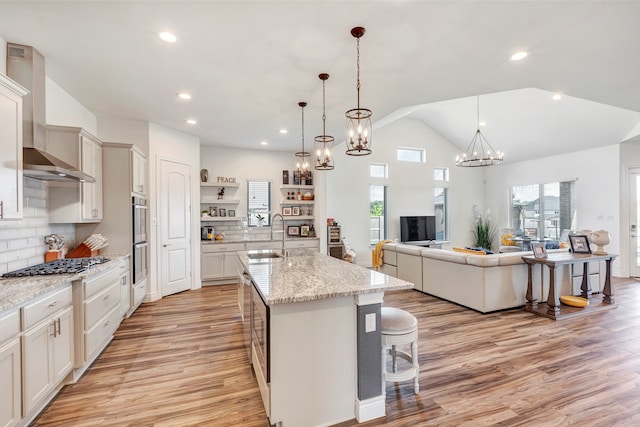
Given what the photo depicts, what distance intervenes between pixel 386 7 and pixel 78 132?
3.24 metres

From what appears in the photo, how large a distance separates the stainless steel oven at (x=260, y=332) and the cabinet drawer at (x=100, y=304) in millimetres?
1430

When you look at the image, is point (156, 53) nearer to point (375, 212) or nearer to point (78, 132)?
point (78, 132)

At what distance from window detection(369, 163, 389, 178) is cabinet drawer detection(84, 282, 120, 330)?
5.99 metres

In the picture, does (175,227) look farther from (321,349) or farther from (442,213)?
(442,213)

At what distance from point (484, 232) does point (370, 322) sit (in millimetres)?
7932

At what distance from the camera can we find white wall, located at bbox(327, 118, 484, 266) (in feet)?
24.2

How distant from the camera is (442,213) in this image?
872cm

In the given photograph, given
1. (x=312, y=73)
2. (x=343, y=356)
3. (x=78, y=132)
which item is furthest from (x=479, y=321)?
(x=78, y=132)

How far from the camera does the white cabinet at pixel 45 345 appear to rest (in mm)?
1888

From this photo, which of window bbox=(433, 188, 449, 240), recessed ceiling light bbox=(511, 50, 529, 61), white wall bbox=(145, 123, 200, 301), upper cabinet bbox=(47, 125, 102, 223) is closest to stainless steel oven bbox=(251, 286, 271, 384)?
upper cabinet bbox=(47, 125, 102, 223)

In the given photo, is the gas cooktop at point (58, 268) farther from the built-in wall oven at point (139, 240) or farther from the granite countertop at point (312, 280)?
the granite countertop at point (312, 280)

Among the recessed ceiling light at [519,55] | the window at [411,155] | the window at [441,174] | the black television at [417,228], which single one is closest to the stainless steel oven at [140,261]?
the recessed ceiling light at [519,55]

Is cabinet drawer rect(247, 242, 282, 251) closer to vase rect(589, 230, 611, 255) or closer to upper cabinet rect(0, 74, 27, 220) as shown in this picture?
upper cabinet rect(0, 74, 27, 220)

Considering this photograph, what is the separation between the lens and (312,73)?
3.13 m
